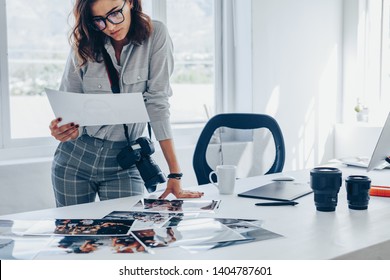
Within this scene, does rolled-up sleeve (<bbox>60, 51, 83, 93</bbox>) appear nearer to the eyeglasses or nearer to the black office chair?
the eyeglasses

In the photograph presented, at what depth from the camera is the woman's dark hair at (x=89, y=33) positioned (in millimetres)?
1804

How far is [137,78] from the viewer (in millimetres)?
1841

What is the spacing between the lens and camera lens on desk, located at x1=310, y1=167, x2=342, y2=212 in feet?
4.51

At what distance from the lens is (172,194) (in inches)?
64.8

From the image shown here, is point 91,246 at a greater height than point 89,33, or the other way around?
point 89,33

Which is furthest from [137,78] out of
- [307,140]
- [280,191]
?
[307,140]

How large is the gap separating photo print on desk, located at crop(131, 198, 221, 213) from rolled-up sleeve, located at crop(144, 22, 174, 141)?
1.13 ft

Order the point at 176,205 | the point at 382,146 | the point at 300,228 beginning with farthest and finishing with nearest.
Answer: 1. the point at 382,146
2. the point at 176,205
3. the point at 300,228

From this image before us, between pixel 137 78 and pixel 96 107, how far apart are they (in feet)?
1.07

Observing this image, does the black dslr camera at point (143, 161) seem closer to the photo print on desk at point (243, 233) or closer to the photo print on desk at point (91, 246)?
the photo print on desk at point (243, 233)

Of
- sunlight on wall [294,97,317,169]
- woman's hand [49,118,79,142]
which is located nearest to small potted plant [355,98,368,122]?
sunlight on wall [294,97,317,169]

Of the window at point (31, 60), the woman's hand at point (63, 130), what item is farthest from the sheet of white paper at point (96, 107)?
the window at point (31, 60)

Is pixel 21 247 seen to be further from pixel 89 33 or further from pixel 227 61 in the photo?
pixel 227 61

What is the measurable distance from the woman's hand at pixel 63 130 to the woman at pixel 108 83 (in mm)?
126
